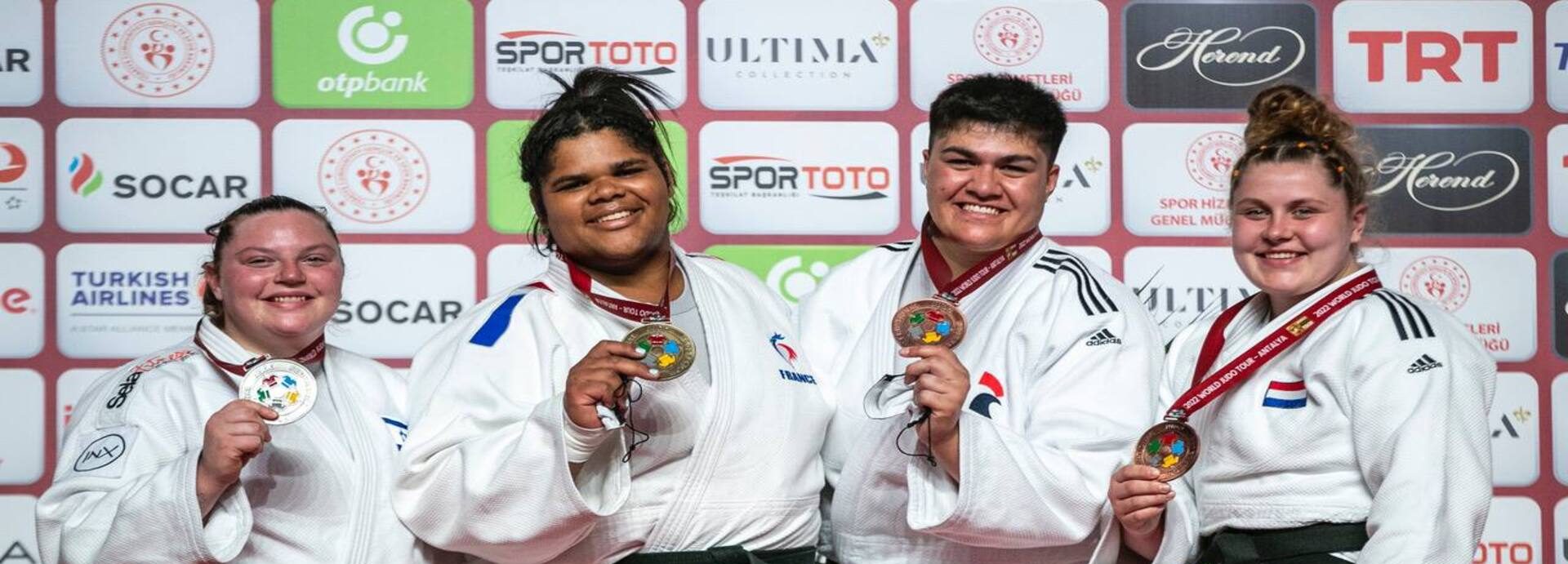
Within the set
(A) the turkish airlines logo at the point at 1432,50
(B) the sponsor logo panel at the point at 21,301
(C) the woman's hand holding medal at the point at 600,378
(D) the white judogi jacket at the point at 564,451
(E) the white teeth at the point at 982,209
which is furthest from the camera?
(A) the turkish airlines logo at the point at 1432,50

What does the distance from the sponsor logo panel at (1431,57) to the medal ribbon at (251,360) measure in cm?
307

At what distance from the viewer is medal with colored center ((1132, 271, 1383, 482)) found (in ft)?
8.39

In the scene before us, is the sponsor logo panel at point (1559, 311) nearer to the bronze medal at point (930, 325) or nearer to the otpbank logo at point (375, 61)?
the bronze medal at point (930, 325)

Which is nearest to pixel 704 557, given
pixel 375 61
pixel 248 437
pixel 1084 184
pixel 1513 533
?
pixel 248 437

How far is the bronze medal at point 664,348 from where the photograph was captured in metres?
2.42

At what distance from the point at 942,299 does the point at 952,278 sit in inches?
13.1

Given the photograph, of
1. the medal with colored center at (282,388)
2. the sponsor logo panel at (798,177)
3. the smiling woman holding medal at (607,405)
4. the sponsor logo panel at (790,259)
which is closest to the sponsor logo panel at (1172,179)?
the sponsor logo panel at (798,177)

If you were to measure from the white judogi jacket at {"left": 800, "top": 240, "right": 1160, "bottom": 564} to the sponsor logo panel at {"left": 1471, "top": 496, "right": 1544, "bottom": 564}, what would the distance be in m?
2.18

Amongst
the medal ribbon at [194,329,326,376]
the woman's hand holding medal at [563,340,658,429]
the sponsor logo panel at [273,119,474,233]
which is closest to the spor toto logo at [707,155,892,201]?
the sponsor logo panel at [273,119,474,233]

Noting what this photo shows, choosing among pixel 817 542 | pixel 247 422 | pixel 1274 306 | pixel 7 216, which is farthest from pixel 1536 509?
pixel 7 216

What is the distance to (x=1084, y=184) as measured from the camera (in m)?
4.34

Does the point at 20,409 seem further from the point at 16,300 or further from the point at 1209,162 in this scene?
the point at 1209,162

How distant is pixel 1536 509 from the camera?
4.41m

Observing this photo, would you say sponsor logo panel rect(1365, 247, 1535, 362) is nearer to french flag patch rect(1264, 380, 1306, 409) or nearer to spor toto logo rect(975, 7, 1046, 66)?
spor toto logo rect(975, 7, 1046, 66)
